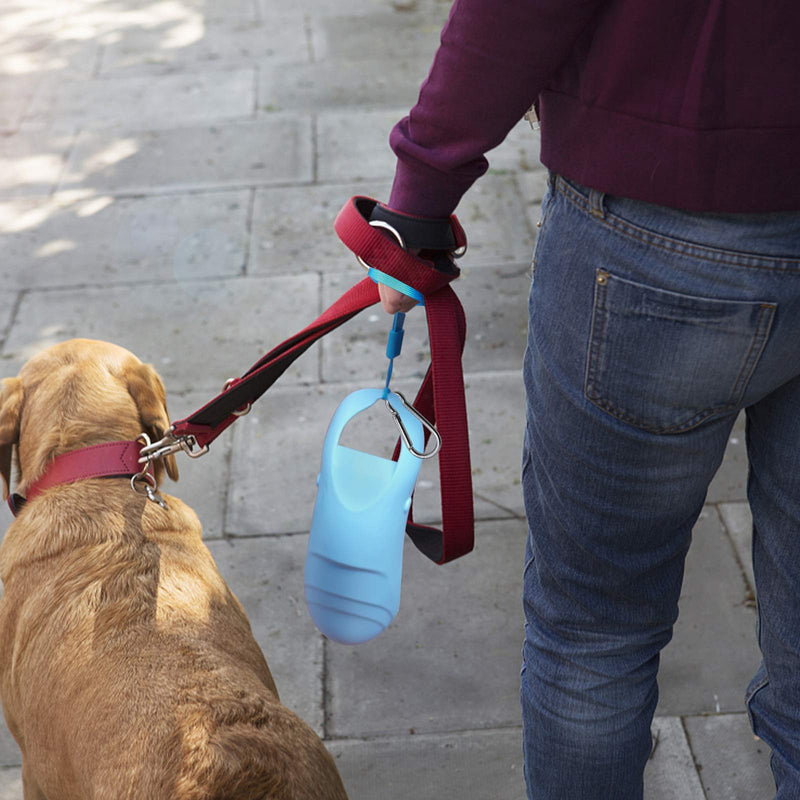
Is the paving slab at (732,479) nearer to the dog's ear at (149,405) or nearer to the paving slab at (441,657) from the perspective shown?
the paving slab at (441,657)

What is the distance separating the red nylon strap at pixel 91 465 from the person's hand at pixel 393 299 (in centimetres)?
95

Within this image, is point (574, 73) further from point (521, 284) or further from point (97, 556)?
point (521, 284)

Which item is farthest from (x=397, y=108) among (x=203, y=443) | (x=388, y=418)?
(x=203, y=443)

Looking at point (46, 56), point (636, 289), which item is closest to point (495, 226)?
point (636, 289)

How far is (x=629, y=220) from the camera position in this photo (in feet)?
4.17

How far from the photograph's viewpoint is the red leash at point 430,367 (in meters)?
1.58

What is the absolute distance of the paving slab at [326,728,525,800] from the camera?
7.88ft

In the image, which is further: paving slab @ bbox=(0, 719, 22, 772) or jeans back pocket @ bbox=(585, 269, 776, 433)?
paving slab @ bbox=(0, 719, 22, 772)

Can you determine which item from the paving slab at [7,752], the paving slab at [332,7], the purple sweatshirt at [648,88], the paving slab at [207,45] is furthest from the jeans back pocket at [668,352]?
the paving slab at [332,7]

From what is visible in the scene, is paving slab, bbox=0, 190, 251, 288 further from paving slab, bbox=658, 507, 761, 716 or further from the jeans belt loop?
the jeans belt loop

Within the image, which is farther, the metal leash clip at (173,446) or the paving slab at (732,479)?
the paving slab at (732,479)

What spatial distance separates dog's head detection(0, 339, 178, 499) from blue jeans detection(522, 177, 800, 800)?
117 cm

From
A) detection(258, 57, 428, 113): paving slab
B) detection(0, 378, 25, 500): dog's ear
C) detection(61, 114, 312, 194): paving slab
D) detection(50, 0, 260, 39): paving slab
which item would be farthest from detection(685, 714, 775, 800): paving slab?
detection(50, 0, 260, 39): paving slab

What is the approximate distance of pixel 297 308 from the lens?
4.38 metres
